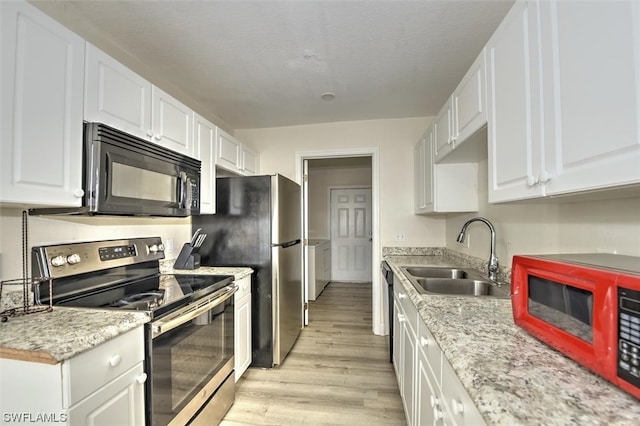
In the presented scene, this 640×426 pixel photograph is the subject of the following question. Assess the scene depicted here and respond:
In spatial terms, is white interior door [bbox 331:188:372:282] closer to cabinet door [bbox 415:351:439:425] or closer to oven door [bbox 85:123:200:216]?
oven door [bbox 85:123:200:216]

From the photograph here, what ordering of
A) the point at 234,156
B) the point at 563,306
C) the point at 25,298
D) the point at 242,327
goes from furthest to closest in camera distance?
the point at 234,156, the point at 242,327, the point at 25,298, the point at 563,306

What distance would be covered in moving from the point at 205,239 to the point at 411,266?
177 centimetres

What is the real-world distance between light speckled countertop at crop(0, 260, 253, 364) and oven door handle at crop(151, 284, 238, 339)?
8 cm

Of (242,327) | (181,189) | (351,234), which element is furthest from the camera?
(351,234)

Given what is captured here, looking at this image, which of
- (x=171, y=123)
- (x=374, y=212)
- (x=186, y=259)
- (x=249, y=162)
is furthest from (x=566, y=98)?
(x=249, y=162)

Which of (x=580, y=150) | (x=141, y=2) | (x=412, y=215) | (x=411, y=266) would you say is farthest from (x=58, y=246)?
(x=412, y=215)

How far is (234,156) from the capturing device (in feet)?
8.95

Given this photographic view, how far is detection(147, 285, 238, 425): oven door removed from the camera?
1216mm

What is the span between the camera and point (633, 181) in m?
0.63

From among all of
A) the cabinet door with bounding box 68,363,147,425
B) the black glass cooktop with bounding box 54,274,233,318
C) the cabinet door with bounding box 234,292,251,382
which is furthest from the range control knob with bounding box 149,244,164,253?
the cabinet door with bounding box 68,363,147,425

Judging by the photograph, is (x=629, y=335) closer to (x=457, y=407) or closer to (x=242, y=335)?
(x=457, y=407)

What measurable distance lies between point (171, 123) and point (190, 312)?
119cm

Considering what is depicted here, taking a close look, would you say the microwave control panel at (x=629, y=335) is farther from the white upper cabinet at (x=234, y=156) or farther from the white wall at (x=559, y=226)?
the white upper cabinet at (x=234, y=156)

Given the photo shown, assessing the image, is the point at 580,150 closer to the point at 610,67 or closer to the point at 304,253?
the point at 610,67
